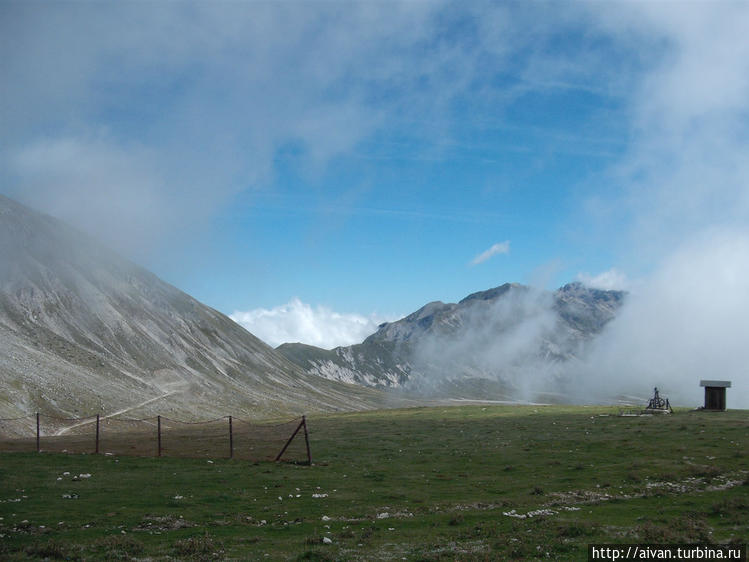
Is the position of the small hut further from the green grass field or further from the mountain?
the mountain

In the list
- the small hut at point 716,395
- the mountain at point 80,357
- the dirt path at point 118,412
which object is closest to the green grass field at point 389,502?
the small hut at point 716,395

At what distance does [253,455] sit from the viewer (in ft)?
155

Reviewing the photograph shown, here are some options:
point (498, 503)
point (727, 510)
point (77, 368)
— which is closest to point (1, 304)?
point (77, 368)

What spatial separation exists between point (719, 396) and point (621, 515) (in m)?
73.0

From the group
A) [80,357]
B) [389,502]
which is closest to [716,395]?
[389,502]

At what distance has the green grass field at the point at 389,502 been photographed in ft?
64.3

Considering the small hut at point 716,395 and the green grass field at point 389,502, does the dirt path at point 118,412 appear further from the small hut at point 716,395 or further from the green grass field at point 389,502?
the small hut at point 716,395

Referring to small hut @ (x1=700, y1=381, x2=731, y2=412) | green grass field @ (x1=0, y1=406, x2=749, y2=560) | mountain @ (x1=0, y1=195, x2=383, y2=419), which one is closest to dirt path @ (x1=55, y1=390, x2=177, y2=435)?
mountain @ (x1=0, y1=195, x2=383, y2=419)

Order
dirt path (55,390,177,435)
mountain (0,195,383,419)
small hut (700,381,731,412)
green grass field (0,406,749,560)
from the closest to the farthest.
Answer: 1. green grass field (0,406,749,560)
2. dirt path (55,390,177,435)
3. small hut (700,381,731,412)
4. mountain (0,195,383,419)

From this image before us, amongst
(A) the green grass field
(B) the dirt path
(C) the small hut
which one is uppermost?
(A) the green grass field

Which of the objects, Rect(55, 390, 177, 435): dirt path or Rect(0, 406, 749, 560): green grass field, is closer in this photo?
Rect(0, 406, 749, 560): green grass field

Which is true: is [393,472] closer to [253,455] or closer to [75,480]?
[253,455]

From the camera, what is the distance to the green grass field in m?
19.6

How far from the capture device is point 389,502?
28.8 m
